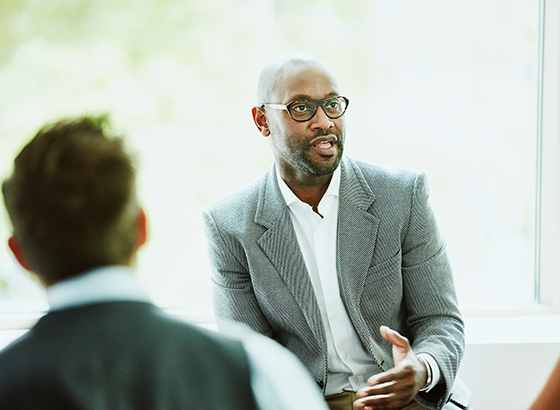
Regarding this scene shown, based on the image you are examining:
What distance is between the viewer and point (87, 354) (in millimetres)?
640

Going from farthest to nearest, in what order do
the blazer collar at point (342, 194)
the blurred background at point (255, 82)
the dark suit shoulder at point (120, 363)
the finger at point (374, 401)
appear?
1. the blurred background at point (255, 82)
2. the blazer collar at point (342, 194)
3. the finger at point (374, 401)
4. the dark suit shoulder at point (120, 363)

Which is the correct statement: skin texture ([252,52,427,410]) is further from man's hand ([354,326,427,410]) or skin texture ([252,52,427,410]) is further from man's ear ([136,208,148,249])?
man's ear ([136,208,148,249])

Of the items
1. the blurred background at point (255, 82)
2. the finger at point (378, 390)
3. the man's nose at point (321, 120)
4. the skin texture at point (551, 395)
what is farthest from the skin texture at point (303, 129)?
the skin texture at point (551, 395)

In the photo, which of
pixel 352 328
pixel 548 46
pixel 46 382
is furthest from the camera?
pixel 548 46

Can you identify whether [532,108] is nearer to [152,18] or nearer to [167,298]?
[152,18]

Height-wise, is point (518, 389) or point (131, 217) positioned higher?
point (131, 217)

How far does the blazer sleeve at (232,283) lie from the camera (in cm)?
161

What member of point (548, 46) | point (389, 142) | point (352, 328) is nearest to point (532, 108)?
point (548, 46)

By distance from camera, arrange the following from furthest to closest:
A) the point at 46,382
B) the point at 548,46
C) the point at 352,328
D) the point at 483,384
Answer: the point at 548,46, the point at 483,384, the point at 352,328, the point at 46,382

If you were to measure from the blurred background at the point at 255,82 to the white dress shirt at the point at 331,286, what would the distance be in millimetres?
552

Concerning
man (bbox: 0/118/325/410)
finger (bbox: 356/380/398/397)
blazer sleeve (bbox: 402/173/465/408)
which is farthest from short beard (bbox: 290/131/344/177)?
man (bbox: 0/118/325/410)

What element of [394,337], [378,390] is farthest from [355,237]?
[378,390]

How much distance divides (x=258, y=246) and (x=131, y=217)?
0.89m

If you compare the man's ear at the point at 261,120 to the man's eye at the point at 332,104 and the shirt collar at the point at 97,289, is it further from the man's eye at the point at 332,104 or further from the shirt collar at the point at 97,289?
the shirt collar at the point at 97,289
